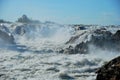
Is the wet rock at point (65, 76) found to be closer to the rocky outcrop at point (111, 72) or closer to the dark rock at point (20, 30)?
the rocky outcrop at point (111, 72)

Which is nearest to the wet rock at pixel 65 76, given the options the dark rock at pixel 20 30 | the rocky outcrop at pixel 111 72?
the rocky outcrop at pixel 111 72

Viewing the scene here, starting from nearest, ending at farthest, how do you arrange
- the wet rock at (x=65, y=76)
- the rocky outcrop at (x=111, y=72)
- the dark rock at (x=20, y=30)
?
the rocky outcrop at (x=111, y=72), the wet rock at (x=65, y=76), the dark rock at (x=20, y=30)

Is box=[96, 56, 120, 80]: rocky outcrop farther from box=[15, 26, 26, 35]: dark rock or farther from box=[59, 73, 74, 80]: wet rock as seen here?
box=[15, 26, 26, 35]: dark rock

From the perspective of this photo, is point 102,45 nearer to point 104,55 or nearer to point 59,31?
point 104,55

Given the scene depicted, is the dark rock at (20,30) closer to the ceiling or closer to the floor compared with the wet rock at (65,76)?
closer to the ceiling

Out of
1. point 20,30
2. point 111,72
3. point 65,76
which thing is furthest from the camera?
point 20,30

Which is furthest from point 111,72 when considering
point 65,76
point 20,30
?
point 20,30

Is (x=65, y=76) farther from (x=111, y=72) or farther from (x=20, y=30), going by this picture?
(x=20, y=30)

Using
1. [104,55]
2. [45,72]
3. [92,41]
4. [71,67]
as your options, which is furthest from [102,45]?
[45,72]

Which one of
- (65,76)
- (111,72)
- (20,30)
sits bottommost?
(65,76)

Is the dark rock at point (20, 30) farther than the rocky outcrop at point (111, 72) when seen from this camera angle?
Yes

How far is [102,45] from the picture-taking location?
31.1m

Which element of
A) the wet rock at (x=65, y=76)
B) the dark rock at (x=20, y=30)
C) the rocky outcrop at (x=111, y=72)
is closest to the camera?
the rocky outcrop at (x=111, y=72)

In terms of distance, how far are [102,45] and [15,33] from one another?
37071 mm
